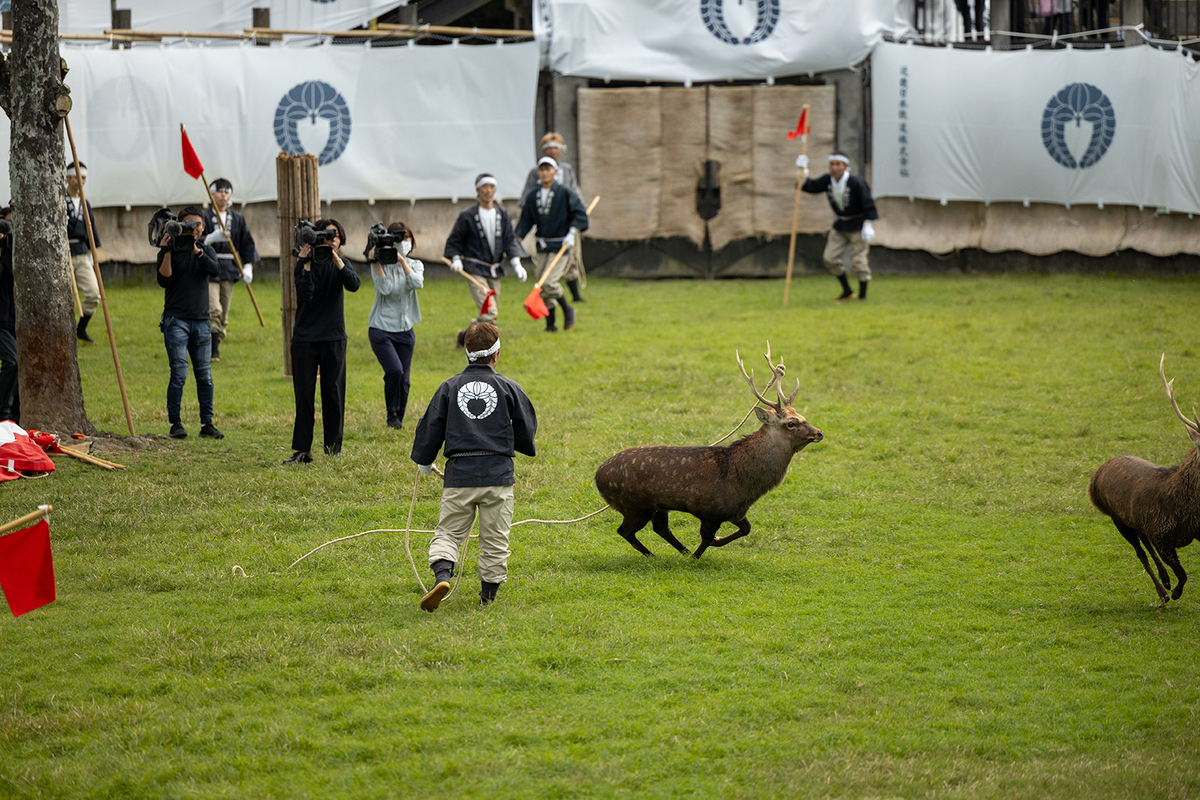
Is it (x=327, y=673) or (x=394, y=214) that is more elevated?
(x=394, y=214)

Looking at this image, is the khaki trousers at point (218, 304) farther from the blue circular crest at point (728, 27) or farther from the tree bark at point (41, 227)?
the blue circular crest at point (728, 27)

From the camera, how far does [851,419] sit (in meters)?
11.5

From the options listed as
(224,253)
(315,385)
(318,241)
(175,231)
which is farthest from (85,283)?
(318,241)

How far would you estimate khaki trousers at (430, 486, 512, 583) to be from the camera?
21.3 feet

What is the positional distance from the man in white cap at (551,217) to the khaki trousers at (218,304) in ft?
12.4

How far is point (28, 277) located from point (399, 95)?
1070 centimetres

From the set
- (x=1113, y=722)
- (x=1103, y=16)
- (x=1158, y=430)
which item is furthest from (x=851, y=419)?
(x=1103, y=16)

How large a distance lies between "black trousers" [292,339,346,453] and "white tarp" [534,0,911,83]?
11.4 metres

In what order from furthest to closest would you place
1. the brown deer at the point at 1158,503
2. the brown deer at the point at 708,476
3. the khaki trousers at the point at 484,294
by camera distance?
the khaki trousers at the point at 484,294, the brown deer at the point at 708,476, the brown deer at the point at 1158,503

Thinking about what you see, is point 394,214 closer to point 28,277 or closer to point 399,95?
point 399,95

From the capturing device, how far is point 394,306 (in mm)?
10859

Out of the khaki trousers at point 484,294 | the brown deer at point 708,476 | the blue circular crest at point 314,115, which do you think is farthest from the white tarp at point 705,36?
the brown deer at point 708,476

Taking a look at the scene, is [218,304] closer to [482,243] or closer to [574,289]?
[482,243]

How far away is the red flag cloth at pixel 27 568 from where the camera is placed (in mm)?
5277
